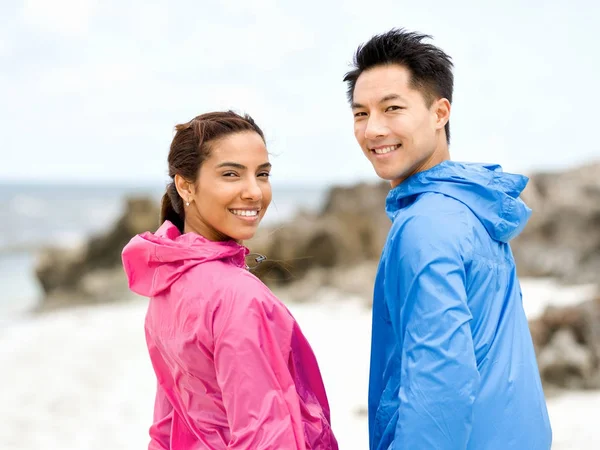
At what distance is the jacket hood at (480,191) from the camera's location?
2.34 m

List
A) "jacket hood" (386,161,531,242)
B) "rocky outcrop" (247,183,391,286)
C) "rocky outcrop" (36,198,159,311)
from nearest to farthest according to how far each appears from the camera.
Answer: "jacket hood" (386,161,531,242), "rocky outcrop" (247,183,391,286), "rocky outcrop" (36,198,159,311)

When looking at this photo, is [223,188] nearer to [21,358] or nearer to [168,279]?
[168,279]

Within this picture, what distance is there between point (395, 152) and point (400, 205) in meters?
0.18

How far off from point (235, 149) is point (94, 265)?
13.7 metres

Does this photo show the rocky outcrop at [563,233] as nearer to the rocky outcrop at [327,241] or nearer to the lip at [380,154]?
the rocky outcrop at [327,241]

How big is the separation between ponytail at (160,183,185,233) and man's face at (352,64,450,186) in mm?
718

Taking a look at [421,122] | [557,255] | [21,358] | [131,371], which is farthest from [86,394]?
[557,255]

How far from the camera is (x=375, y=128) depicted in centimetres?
243

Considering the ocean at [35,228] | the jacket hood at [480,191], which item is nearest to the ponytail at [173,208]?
the jacket hood at [480,191]

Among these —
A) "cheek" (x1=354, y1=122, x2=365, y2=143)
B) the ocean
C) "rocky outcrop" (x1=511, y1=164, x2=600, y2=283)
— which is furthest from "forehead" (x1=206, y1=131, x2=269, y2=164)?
the ocean

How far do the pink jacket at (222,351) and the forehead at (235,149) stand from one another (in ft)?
0.91

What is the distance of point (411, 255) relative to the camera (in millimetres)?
2184

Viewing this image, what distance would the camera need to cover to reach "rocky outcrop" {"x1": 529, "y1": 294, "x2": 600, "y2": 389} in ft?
22.5

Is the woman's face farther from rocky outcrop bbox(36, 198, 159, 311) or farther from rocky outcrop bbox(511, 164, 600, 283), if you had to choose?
rocky outcrop bbox(36, 198, 159, 311)
